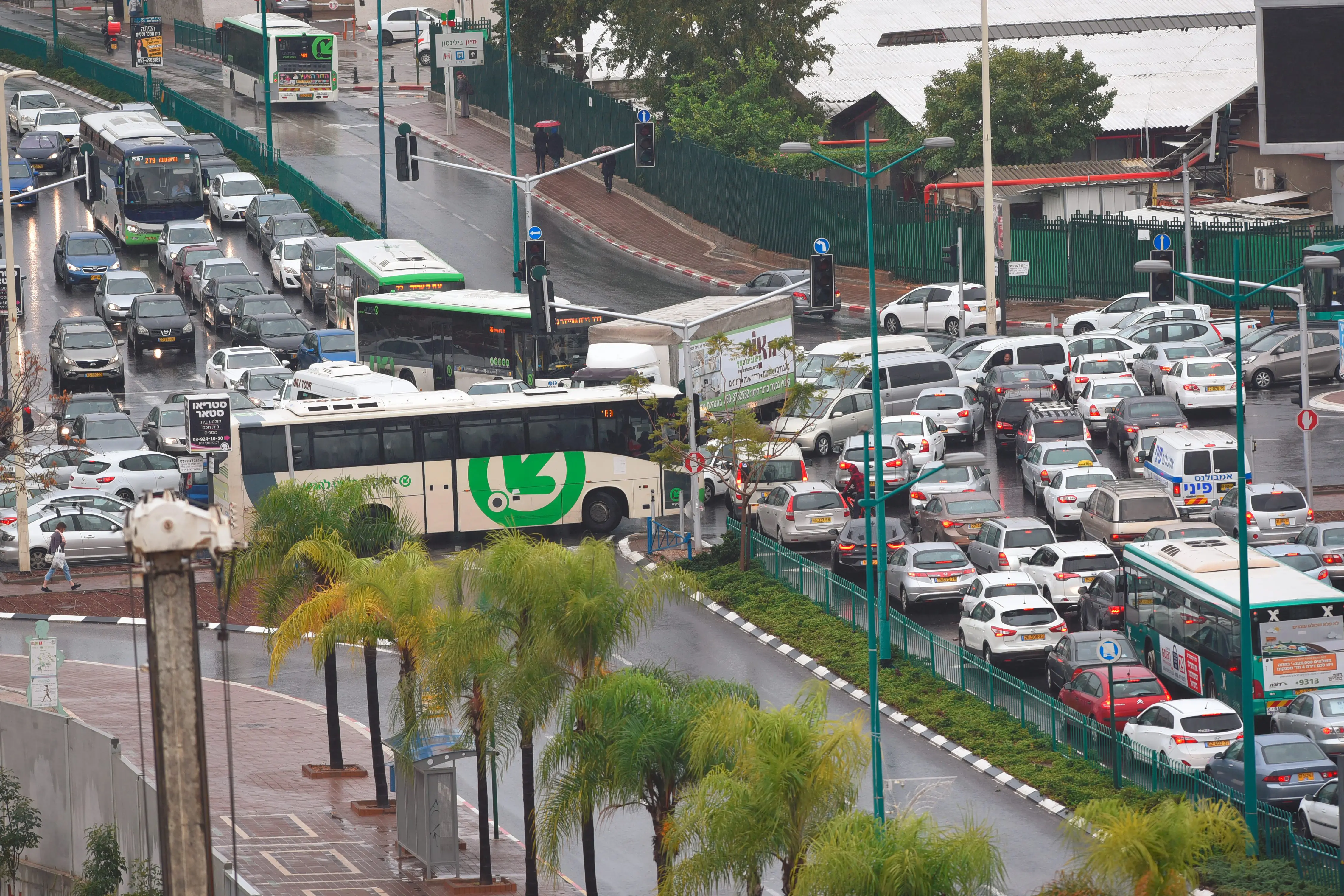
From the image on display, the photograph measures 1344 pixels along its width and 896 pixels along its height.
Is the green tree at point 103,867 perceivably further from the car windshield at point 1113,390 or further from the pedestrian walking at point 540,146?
the pedestrian walking at point 540,146

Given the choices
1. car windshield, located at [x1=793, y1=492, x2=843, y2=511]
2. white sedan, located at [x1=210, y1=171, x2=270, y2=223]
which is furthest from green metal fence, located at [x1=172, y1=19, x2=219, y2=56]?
car windshield, located at [x1=793, y1=492, x2=843, y2=511]

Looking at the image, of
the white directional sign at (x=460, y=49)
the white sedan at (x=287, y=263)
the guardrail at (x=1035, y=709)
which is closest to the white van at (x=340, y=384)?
the guardrail at (x=1035, y=709)

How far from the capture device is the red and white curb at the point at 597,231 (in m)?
64.4

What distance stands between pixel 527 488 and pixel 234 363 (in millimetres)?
12404

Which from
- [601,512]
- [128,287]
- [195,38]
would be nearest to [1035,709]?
[601,512]

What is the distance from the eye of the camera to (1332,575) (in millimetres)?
34031

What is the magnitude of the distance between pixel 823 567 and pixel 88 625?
45.9ft

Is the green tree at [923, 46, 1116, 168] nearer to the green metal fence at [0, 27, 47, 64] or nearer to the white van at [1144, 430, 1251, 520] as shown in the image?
the white van at [1144, 430, 1251, 520]

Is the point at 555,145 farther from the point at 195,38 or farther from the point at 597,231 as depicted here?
the point at 195,38

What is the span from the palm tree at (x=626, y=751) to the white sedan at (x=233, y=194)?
48499mm

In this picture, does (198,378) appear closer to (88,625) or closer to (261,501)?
(88,625)

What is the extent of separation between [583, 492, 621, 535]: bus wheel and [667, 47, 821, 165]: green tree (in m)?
31.4

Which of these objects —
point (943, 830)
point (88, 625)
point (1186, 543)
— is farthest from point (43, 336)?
point (943, 830)

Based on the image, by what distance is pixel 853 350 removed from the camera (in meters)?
48.9
